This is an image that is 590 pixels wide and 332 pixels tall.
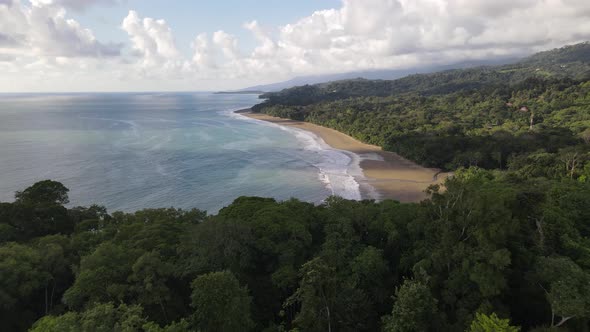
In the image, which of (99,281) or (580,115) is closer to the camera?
(99,281)

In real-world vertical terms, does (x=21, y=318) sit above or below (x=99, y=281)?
below

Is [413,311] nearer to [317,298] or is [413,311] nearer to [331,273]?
[331,273]

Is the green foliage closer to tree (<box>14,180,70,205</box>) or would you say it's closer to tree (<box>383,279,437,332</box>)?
tree (<box>383,279,437,332</box>)

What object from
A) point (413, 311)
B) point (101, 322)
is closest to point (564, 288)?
point (413, 311)

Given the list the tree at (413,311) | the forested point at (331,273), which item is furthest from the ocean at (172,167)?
the tree at (413,311)

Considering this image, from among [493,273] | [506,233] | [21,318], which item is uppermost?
[506,233]

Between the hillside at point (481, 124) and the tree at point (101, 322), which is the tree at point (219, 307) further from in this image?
the hillside at point (481, 124)

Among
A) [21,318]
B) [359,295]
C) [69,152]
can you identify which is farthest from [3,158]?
[359,295]

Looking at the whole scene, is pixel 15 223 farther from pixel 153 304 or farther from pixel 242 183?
pixel 242 183
